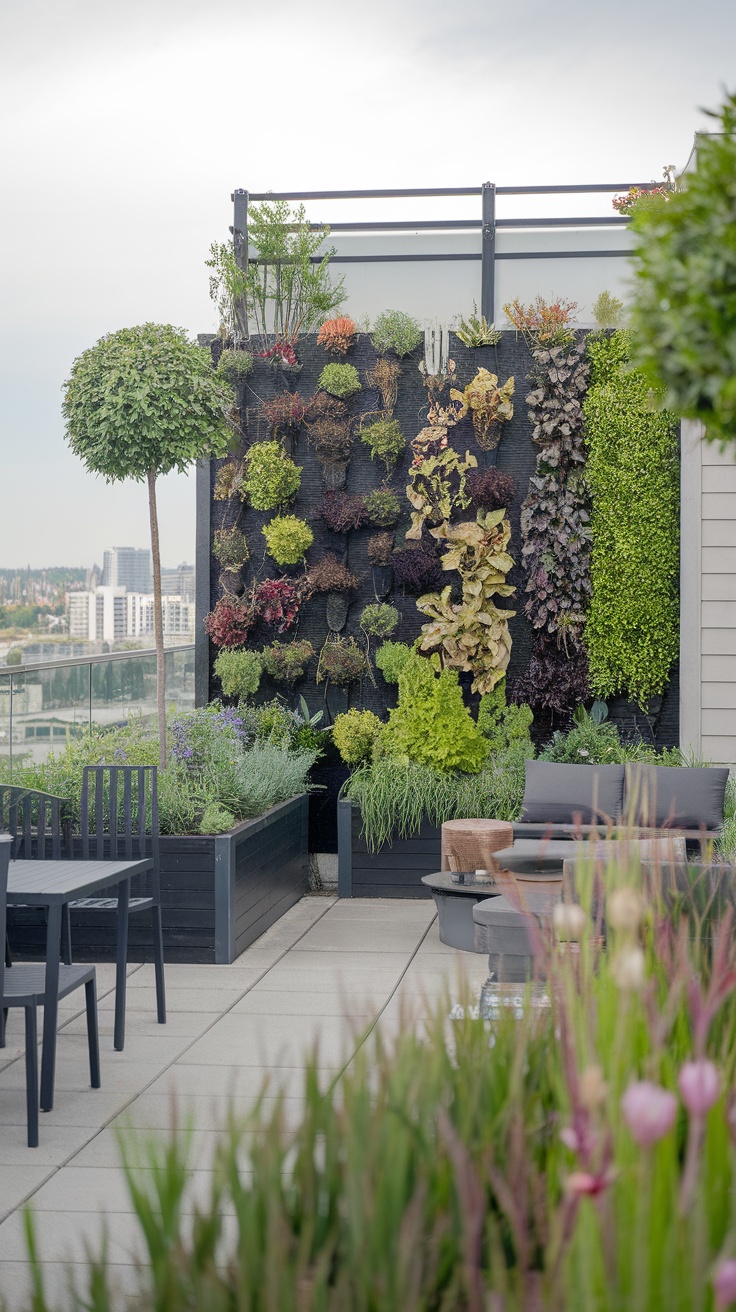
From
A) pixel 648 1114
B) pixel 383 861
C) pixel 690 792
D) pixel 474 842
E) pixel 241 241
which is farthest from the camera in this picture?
pixel 241 241

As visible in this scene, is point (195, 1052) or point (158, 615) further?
point (158, 615)

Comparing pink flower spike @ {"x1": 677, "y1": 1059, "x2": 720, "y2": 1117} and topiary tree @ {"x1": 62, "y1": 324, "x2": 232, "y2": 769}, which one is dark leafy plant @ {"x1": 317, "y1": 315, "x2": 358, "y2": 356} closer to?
topiary tree @ {"x1": 62, "y1": 324, "x2": 232, "y2": 769}

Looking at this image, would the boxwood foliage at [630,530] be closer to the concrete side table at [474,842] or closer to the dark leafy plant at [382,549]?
the dark leafy plant at [382,549]

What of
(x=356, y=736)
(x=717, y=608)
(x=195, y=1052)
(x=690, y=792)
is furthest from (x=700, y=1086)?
(x=356, y=736)

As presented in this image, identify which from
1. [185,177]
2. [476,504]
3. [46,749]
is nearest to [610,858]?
[46,749]

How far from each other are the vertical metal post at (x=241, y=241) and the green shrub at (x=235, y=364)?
265 millimetres

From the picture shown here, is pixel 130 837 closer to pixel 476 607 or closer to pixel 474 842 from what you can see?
pixel 474 842

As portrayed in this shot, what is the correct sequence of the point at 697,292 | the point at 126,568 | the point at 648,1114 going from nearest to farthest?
the point at 648,1114 → the point at 697,292 → the point at 126,568

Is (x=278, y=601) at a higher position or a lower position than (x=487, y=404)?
lower

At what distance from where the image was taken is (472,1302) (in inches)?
64.1

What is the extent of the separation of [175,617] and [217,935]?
3.66 meters

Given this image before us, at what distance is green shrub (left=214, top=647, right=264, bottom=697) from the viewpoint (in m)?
9.13

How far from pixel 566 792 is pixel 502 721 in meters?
1.28

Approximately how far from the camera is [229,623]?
918 cm
